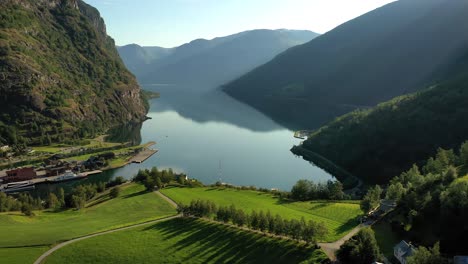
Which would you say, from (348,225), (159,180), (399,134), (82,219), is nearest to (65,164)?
(159,180)

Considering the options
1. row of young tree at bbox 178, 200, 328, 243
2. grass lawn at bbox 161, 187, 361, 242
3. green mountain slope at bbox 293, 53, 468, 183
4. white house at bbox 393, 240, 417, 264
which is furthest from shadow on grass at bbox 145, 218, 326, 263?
green mountain slope at bbox 293, 53, 468, 183

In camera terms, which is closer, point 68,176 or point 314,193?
point 314,193

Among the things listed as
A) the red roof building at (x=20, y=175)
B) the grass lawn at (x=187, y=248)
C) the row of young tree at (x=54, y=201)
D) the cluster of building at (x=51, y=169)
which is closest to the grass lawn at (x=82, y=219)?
the row of young tree at (x=54, y=201)

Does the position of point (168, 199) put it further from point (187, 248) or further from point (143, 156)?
point (143, 156)

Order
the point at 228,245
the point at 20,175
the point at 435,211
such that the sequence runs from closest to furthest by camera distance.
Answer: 1. the point at 435,211
2. the point at 228,245
3. the point at 20,175

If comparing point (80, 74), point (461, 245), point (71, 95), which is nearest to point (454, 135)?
point (461, 245)

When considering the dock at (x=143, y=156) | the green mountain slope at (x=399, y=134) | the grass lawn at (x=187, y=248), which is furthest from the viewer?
the dock at (x=143, y=156)

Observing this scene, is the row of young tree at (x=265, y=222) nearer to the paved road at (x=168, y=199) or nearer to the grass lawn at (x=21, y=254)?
the paved road at (x=168, y=199)

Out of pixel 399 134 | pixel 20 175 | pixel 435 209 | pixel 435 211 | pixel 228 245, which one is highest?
pixel 399 134
